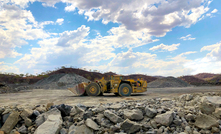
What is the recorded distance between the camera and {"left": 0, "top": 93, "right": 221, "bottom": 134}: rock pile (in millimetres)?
4000

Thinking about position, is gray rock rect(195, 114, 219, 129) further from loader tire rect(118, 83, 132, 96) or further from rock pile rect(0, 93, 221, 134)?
loader tire rect(118, 83, 132, 96)

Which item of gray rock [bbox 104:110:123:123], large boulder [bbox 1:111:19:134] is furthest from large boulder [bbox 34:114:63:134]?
gray rock [bbox 104:110:123:123]

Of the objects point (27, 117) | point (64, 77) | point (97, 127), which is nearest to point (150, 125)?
point (97, 127)

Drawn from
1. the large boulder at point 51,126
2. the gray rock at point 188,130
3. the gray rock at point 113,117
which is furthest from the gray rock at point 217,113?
the large boulder at point 51,126

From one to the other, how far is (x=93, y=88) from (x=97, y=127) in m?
7.07

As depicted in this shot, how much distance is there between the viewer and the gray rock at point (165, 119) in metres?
4.07

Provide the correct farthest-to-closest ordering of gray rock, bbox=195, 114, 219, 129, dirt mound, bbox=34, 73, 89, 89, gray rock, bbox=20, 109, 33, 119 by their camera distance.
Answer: dirt mound, bbox=34, 73, 89, 89
gray rock, bbox=20, 109, 33, 119
gray rock, bbox=195, 114, 219, 129

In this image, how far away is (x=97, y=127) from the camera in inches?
171

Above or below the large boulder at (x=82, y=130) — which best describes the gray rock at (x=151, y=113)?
above

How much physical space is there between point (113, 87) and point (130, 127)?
Result: 23.4 ft

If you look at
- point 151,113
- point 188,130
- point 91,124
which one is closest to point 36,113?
point 91,124

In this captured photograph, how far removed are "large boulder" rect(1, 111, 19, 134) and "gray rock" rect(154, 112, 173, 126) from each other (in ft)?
14.6

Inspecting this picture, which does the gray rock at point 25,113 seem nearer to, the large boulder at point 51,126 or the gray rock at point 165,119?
the large boulder at point 51,126

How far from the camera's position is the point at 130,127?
160 inches
